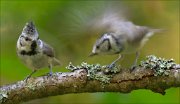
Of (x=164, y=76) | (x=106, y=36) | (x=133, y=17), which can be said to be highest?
(x=133, y=17)

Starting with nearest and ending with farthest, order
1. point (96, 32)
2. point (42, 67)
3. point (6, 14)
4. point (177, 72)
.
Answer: point (177, 72), point (96, 32), point (42, 67), point (6, 14)

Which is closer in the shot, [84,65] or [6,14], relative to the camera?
[84,65]

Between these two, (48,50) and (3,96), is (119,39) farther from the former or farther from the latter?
(3,96)

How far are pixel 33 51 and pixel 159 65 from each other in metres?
0.75

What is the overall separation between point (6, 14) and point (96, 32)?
2.49 feet

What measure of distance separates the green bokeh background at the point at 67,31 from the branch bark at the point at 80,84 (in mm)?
325

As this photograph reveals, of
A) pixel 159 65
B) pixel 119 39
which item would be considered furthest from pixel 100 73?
pixel 159 65

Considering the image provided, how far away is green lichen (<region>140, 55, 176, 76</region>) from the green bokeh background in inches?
15.1

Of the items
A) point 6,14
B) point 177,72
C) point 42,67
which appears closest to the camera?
point 177,72

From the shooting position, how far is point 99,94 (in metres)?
3.63

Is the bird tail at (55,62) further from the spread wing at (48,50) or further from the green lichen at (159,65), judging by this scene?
the green lichen at (159,65)

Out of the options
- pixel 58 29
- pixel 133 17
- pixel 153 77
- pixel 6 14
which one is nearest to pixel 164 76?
pixel 153 77

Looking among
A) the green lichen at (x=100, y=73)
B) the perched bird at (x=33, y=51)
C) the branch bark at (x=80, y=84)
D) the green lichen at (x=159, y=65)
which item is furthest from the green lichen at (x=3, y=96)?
the green lichen at (x=159, y=65)

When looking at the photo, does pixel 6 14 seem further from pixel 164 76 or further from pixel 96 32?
pixel 164 76
